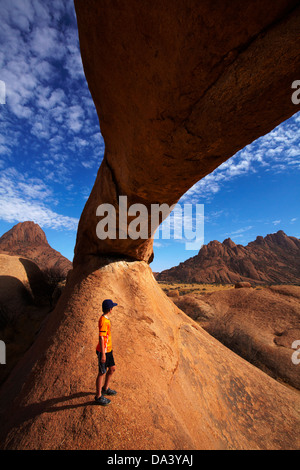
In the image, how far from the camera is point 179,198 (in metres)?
3.30

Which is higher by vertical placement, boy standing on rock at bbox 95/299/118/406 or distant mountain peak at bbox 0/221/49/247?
distant mountain peak at bbox 0/221/49/247

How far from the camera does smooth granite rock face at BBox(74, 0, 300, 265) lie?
1.24 m

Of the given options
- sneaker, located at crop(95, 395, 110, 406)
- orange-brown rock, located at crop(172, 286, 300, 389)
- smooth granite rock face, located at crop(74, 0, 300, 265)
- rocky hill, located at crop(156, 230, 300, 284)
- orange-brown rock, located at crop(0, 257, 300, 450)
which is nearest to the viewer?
smooth granite rock face, located at crop(74, 0, 300, 265)

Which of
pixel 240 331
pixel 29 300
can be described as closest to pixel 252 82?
pixel 240 331

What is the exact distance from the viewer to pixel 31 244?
6022cm

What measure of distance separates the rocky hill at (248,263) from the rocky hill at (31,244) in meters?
33.7

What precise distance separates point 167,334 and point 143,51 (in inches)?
174

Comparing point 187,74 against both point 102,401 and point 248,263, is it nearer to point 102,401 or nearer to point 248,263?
point 102,401

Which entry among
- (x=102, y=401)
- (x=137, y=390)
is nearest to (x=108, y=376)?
(x=102, y=401)

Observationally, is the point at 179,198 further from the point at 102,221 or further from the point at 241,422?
the point at 241,422

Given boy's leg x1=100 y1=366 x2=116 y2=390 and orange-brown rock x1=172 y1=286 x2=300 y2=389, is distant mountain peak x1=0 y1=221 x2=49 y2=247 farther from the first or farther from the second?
boy's leg x1=100 y1=366 x2=116 y2=390

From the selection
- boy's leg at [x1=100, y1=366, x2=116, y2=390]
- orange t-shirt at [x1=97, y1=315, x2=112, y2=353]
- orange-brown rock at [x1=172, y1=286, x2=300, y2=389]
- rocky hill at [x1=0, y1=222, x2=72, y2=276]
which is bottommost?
orange-brown rock at [x1=172, y1=286, x2=300, y2=389]

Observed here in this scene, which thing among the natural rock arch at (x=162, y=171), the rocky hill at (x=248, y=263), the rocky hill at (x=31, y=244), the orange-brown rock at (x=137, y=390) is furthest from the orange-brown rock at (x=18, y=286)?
the rocky hill at (x=31, y=244)

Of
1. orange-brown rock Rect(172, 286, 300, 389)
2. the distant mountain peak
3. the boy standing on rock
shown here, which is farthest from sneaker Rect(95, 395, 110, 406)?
the distant mountain peak
